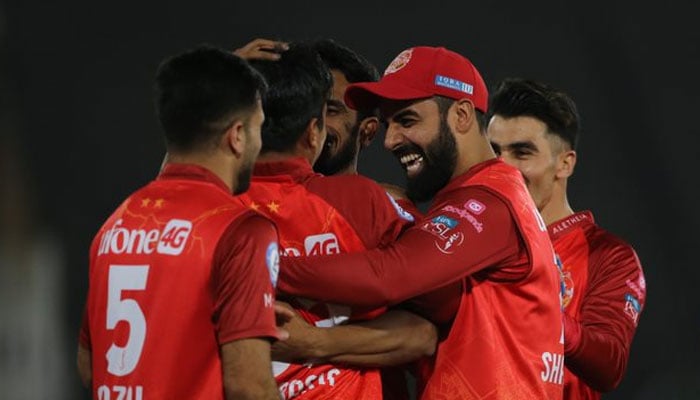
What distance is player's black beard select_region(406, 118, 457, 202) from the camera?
2.69m

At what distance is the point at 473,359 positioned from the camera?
98.3 inches

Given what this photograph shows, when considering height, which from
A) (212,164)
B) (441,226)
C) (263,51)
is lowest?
(441,226)

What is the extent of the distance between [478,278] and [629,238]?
Result: 2.44 metres

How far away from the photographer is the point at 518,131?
12.0 feet

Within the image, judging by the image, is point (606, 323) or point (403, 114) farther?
point (606, 323)

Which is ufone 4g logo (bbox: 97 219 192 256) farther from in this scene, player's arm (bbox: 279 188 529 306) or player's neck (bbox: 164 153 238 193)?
player's arm (bbox: 279 188 529 306)

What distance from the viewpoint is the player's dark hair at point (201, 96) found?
2.05 meters

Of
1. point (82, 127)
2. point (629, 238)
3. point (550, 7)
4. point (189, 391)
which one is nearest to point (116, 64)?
point (82, 127)

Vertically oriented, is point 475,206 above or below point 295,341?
above

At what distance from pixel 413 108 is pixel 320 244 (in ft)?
1.59

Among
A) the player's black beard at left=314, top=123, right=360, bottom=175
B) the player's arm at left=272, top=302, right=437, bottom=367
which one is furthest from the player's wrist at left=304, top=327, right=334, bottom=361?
the player's black beard at left=314, top=123, right=360, bottom=175

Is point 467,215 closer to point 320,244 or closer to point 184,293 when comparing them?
point 320,244

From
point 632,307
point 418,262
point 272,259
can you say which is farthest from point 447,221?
point 632,307

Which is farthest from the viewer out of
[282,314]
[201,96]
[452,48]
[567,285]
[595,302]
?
[452,48]
